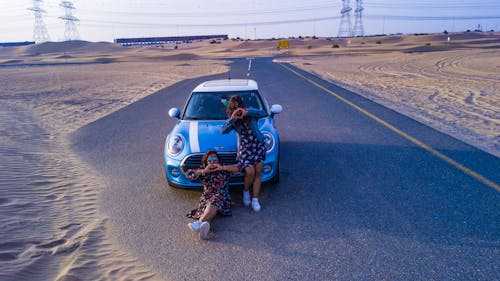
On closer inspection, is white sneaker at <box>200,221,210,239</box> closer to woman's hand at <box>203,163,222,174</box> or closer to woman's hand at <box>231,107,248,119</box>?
woman's hand at <box>203,163,222,174</box>

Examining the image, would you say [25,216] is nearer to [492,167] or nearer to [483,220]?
[483,220]

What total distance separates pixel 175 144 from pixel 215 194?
4.03ft

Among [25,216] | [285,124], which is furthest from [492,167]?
[25,216]

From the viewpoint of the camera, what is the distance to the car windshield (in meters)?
6.98

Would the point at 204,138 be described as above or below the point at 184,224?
above

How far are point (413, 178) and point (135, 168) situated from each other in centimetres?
467

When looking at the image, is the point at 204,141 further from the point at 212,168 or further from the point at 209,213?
the point at 209,213

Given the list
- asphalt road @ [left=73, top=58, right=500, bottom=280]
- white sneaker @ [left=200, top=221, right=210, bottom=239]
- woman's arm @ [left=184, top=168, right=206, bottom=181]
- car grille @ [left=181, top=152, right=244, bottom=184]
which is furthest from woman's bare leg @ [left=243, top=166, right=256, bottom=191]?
white sneaker @ [left=200, top=221, right=210, bottom=239]

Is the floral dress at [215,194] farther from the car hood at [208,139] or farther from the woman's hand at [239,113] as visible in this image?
the woman's hand at [239,113]

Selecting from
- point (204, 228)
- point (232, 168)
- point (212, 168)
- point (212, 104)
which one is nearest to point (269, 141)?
point (232, 168)

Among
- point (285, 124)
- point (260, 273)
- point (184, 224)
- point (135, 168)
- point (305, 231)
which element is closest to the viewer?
point (260, 273)

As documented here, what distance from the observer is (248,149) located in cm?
543

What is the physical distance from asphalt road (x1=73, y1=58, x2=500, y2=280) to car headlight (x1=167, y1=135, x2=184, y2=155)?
66 cm

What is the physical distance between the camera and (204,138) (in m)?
5.97
